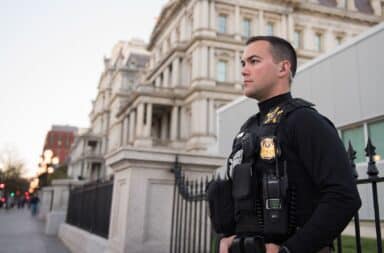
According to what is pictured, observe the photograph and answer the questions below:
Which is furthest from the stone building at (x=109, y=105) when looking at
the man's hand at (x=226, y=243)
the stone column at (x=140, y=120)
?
the man's hand at (x=226, y=243)

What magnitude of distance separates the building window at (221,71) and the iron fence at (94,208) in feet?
90.2

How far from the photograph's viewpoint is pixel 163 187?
17.3 ft

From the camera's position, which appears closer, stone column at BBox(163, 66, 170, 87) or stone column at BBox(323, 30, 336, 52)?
stone column at BBox(323, 30, 336, 52)

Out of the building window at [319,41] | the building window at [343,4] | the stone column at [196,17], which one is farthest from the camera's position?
the building window at [343,4]

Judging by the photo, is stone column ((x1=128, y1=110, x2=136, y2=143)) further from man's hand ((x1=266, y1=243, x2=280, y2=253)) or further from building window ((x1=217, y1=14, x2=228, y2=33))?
man's hand ((x1=266, y1=243, x2=280, y2=253))

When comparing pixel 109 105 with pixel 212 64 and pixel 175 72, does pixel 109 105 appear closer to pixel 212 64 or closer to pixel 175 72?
pixel 175 72

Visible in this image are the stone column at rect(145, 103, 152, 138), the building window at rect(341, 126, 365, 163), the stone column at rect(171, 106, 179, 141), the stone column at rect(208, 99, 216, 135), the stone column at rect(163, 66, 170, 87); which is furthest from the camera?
the stone column at rect(163, 66, 170, 87)

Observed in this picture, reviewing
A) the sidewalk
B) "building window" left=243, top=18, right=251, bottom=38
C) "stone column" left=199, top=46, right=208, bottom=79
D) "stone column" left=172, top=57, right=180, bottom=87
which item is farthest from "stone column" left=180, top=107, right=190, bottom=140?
the sidewalk

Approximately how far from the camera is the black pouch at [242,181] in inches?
72.3

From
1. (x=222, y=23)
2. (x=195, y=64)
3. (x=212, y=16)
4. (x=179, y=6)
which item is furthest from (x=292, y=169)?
(x=179, y=6)

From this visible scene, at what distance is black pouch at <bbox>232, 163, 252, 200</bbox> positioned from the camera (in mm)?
1836

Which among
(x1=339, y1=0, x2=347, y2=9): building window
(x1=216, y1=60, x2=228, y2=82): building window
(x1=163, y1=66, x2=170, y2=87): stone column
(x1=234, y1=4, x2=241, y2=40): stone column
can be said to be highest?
(x1=339, y1=0, x2=347, y2=9): building window

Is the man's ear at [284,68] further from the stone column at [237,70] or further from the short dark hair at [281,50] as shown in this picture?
the stone column at [237,70]

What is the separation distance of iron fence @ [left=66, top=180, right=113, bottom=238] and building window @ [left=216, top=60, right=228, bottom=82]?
27497mm
